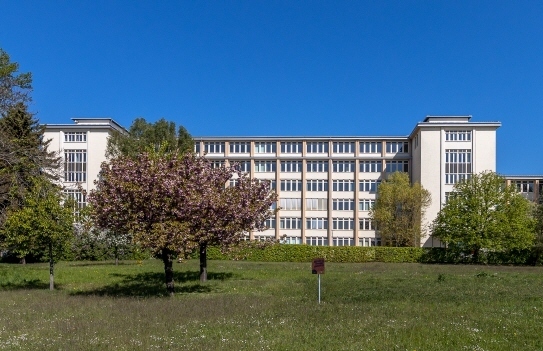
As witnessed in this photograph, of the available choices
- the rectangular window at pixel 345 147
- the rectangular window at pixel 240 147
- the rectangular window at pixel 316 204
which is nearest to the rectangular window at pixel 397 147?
the rectangular window at pixel 345 147

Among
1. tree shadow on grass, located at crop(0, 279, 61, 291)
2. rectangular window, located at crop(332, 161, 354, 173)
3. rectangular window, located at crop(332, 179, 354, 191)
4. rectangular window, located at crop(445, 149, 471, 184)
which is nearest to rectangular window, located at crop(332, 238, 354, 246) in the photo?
rectangular window, located at crop(332, 179, 354, 191)

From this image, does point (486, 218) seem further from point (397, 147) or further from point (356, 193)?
point (397, 147)

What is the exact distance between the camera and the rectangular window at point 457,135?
2779 inches

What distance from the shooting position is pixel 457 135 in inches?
2793

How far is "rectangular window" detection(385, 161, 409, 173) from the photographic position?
263ft

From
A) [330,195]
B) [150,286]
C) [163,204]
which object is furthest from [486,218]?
[163,204]

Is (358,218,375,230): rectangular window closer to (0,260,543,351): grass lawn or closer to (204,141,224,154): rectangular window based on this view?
(204,141,224,154): rectangular window

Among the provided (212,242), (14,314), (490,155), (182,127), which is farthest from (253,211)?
(490,155)

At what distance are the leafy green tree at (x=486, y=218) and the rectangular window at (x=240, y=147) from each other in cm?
3283

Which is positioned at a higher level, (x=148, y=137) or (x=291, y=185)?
(x=148, y=137)

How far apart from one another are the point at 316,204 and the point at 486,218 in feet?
95.3

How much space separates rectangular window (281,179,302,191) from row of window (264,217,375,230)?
14.7 feet

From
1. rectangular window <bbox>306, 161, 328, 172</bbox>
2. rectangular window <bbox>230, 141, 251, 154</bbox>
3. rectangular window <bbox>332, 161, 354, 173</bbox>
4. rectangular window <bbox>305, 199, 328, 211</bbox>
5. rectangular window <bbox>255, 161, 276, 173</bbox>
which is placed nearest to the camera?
rectangular window <bbox>332, 161, 354, 173</bbox>

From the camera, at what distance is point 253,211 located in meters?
28.1
